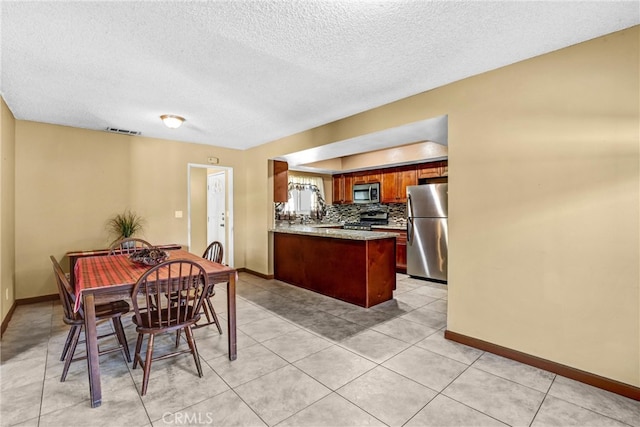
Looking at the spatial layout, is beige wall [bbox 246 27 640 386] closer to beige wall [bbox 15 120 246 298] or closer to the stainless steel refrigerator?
the stainless steel refrigerator

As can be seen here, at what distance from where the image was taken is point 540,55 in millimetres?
2367

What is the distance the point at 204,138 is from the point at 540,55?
453cm

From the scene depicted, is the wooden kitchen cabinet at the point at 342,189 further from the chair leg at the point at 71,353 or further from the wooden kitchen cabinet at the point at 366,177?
the chair leg at the point at 71,353

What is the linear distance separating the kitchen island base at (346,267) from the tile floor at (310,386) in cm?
73

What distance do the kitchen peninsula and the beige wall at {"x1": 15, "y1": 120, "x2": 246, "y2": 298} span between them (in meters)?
2.20

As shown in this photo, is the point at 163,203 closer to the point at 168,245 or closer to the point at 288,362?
the point at 168,245

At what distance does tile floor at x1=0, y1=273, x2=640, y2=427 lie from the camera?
183 cm

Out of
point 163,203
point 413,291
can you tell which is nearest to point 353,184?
point 413,291

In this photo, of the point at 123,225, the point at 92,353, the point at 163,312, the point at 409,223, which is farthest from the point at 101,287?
the point at 409,223

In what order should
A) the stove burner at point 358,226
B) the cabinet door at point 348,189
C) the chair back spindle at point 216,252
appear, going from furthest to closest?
1. the cabinet door at point 348,189
2. the stove burner at point 358,226
3. the chair back spindle at point 216,252

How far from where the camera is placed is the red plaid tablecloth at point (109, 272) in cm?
214

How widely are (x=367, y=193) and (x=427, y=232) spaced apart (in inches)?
67.7

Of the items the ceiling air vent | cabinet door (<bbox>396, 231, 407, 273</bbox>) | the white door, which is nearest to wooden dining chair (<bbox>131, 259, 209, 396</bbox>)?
the ceiling air vent

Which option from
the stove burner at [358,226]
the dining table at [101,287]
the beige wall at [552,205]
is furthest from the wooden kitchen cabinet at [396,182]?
the dining table at [101,287]
